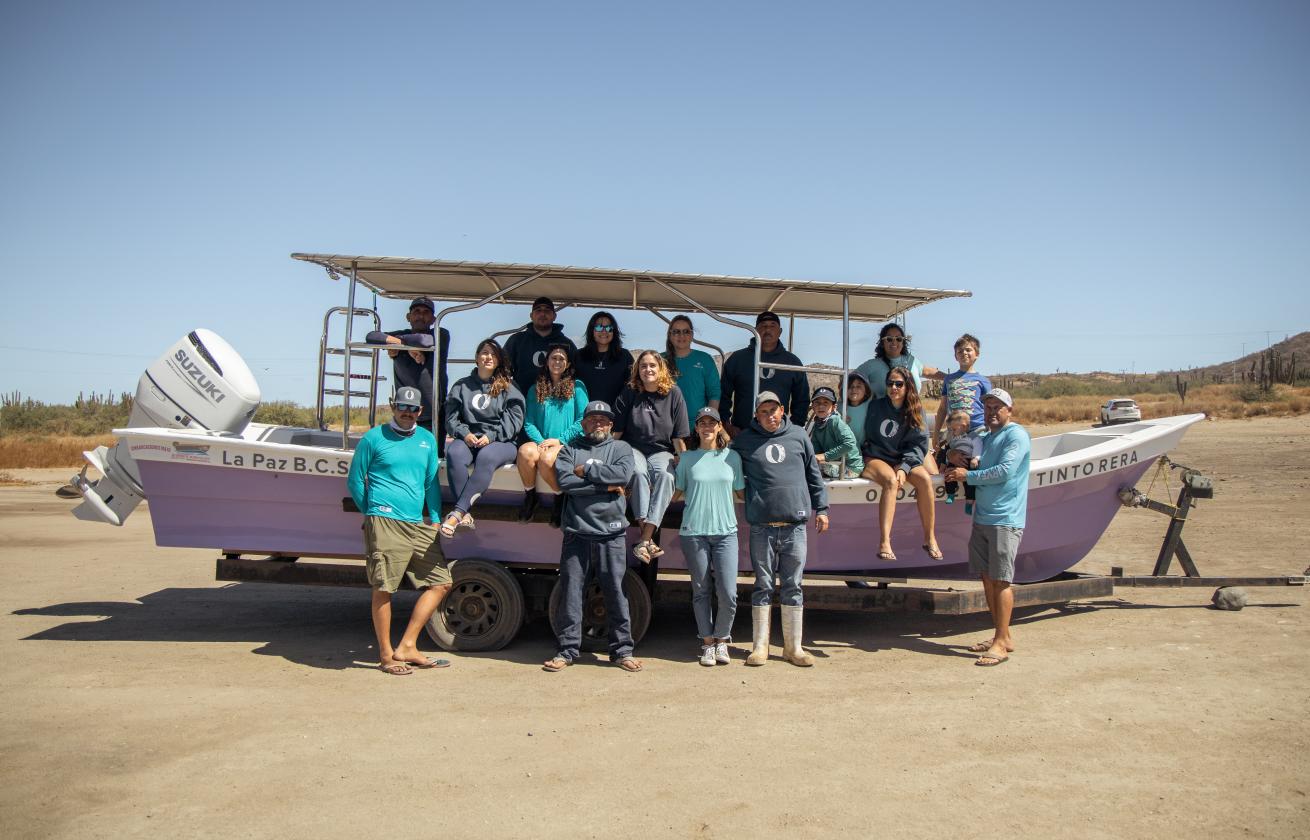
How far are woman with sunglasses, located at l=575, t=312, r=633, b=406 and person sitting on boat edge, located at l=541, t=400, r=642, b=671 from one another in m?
0.60

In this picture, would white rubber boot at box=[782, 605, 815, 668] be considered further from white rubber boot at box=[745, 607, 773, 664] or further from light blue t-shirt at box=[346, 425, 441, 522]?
light blue t-shirt at box=[346, 425, 441, 522]

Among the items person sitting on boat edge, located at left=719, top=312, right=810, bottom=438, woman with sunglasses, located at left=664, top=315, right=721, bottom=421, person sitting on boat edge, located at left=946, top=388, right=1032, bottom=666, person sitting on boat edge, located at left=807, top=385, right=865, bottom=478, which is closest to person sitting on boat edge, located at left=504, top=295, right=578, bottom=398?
woman with sunglasses, located at left=664, top=315, right=721, bottom=421

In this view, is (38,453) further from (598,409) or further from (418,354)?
(598,409)

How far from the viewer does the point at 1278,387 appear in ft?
112

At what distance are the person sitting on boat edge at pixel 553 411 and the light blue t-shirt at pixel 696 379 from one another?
0.74 m

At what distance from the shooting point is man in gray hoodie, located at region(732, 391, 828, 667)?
18.8 feet

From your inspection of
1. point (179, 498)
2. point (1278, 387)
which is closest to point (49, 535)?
point (179, 498)

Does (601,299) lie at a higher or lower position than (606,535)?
higher

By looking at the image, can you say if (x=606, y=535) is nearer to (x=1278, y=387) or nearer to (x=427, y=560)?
(x=427, y=560)

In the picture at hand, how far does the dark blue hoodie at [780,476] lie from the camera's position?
5707 millimetres

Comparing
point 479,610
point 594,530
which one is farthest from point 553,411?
point 479,610

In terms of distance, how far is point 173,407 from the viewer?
256 inches

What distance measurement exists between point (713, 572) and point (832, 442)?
1319 mm

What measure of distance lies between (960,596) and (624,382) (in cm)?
292
